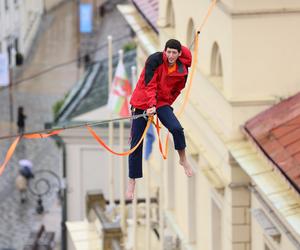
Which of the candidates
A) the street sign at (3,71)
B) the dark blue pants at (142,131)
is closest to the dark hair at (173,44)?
the dark blue pants at (142,131)

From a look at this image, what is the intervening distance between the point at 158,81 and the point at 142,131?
832 mm

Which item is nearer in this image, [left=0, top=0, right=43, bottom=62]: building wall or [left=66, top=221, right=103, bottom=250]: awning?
[left=66, top=221, right=103, bottom=250]: awning

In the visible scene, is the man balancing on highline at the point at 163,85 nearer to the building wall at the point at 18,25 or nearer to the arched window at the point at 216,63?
the arched window at the point at 216,63

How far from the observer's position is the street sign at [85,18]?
3701 inches

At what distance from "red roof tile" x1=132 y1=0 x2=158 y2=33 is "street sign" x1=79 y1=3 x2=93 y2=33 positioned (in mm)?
46766

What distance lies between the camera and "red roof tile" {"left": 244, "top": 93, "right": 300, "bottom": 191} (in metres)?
27.2

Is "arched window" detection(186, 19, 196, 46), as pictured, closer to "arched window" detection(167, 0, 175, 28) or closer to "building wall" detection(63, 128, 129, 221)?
"arched window" detection(167, 0, 175, 28)

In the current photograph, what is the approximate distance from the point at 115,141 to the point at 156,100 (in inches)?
1294

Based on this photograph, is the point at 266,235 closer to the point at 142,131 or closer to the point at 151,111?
the point at 142,131

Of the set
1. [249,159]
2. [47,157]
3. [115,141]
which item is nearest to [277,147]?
[249,159]

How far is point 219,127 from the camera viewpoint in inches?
1272

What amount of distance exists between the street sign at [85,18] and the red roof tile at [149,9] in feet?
153

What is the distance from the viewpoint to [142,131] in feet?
69.9

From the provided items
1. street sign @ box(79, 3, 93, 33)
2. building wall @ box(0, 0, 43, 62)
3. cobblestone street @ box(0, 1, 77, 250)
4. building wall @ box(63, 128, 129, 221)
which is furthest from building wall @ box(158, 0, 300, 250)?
street sign @ box(79, 3, 93, 33)
